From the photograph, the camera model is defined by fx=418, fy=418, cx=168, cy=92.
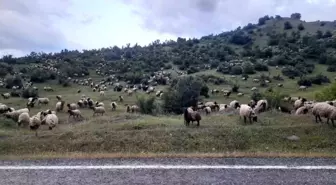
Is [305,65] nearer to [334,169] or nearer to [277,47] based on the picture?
[277,47]

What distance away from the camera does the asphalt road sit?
1058cm

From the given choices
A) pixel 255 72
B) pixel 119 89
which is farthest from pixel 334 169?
pixel 255 72

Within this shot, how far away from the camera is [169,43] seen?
369 ft

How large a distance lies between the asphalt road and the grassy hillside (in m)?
2.36

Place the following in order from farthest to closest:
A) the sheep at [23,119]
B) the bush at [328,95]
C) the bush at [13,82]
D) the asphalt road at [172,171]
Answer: the bush at [13,82]
the bush at [328,95]
the sheep at [23,119]
the asphalt road at [172,171]

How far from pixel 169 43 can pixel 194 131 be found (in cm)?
9332

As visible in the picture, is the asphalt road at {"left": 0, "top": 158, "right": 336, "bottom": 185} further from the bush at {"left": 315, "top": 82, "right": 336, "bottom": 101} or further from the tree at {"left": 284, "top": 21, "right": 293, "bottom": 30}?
the tree at {"left": 284, "top": 21, "right": 293, "bottom": 30}

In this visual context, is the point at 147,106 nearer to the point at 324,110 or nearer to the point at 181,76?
the point at 181,76

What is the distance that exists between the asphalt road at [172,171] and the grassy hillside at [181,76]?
2360 mm

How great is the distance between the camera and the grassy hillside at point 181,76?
62.7 feet

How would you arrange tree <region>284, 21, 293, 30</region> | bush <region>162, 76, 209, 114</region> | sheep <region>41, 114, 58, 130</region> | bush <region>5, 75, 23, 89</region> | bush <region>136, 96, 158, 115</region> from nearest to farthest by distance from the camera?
sheep <region>41, 114, 58, 130</region>, bush <region>136, 96, 158, 115</region>, bush <region>162, 76, 209, 114</region>, bush <region>5, 75, 23, 89</region>, tree <region>284, 21, 293, 30</region>

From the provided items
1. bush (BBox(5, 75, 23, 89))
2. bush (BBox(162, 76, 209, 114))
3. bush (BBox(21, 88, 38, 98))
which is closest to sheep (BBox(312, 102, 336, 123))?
bush (BBox(162, 76, 209, 114))

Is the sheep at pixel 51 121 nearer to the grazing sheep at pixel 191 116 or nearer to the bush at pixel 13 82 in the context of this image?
the grazing sheep at pixel 191 116

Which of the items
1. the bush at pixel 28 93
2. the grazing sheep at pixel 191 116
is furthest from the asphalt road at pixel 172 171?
the bush at pixel 28 93
